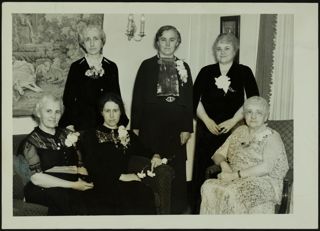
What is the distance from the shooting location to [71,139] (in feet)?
6.70

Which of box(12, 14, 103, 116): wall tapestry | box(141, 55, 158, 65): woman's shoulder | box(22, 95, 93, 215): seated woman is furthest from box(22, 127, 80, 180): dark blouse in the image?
box(141, 55, 158, 65): woman's shoulder

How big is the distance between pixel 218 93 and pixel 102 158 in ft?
1.76

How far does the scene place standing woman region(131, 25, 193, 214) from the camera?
6.75 ft

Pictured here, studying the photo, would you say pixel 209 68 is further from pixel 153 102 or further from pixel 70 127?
pixel 70 127

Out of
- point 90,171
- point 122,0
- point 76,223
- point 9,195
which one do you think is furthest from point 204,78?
point 9,195

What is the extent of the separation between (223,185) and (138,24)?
0.73 m

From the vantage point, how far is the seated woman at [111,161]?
2.04m

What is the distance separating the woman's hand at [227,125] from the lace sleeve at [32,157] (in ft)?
2.44

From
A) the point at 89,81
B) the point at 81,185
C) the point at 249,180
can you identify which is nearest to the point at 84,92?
the point at 89,81

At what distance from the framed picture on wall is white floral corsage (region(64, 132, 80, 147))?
28.1 inches

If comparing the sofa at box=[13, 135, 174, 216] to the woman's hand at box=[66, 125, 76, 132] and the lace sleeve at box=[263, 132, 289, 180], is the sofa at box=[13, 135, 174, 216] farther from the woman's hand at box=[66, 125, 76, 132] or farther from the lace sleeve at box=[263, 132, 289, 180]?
the lace sleeve at box=[263, 132, 289, 180]

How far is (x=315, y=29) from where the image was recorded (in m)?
2.11

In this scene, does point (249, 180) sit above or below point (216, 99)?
below

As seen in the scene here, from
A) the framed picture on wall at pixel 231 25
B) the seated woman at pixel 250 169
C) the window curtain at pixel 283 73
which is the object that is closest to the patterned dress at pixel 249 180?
the seated woman at pixel 250 169
